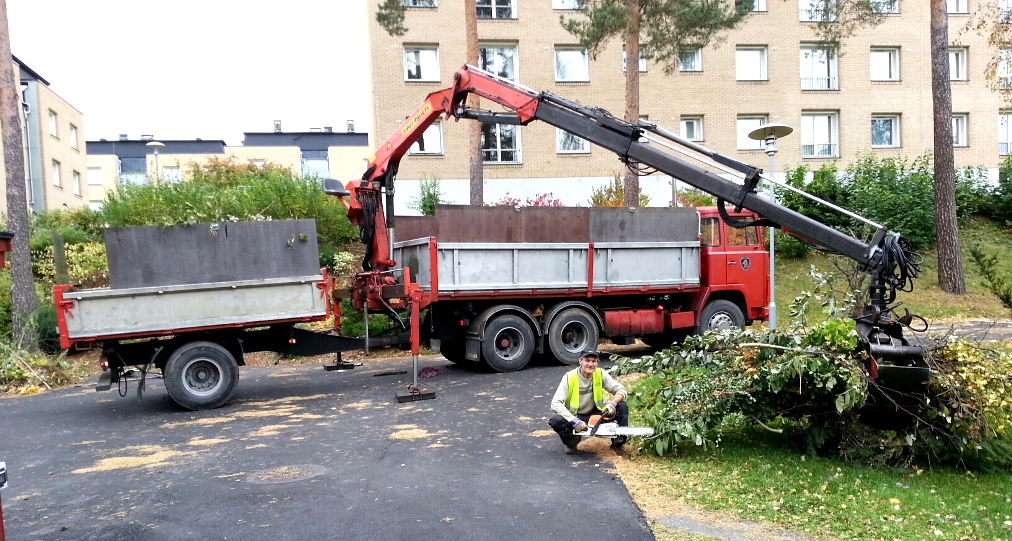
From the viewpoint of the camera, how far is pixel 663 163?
360 inches

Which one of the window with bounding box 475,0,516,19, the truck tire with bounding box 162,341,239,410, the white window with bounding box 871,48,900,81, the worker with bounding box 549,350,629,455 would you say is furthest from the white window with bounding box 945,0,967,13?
the truck tire with bounding box 162,341,239,410

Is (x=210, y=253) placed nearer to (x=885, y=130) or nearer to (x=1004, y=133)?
(x=885, y=130)

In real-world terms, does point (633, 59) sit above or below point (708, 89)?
below

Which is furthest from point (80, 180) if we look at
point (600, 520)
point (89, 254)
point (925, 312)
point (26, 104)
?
point (600, 520)

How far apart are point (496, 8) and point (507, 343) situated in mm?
18240

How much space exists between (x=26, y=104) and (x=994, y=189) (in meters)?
38.5

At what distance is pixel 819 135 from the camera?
29703 mm

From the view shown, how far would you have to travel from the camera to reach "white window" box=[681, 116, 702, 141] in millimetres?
28375

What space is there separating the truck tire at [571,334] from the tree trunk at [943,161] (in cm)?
1192

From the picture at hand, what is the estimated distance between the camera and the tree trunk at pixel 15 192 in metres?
14.4

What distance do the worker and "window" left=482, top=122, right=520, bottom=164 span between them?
801 inches

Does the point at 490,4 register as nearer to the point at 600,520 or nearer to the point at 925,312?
the point at 925,312

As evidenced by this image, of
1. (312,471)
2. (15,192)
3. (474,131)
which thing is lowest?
(312,471)

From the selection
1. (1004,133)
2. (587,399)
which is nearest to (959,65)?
(1004,133)
